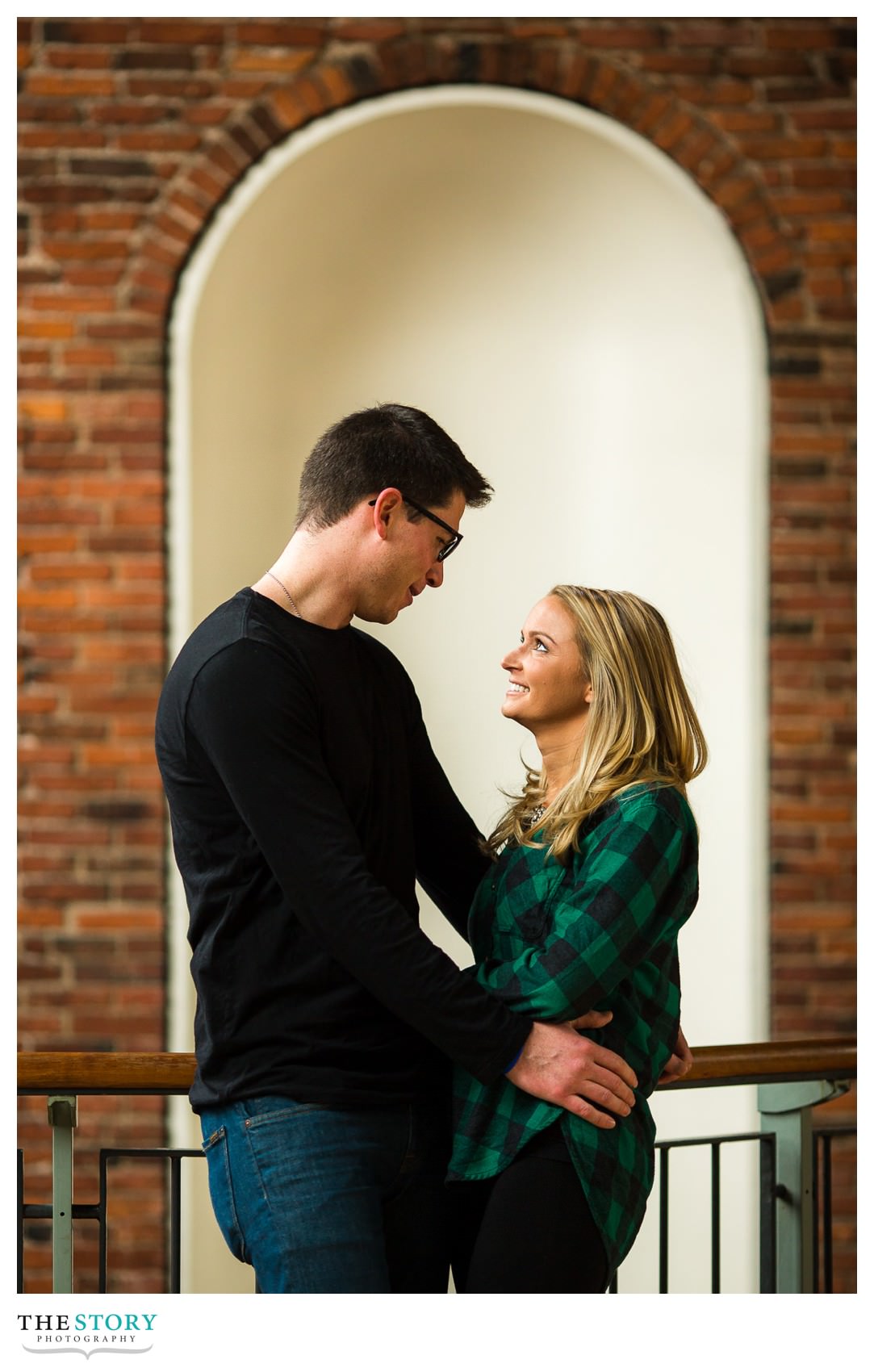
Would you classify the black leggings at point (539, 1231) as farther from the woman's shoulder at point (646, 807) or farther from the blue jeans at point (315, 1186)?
the woman's shoulder at point (646, 807)

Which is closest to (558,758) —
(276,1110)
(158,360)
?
(276,1110)

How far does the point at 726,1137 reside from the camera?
6.16 feet

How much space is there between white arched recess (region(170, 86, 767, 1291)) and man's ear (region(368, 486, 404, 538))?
1709 mm

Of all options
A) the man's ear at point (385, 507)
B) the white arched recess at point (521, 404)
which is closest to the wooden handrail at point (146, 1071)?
the man's ear at point (385, 507)

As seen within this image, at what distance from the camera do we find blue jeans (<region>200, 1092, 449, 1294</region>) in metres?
1.37

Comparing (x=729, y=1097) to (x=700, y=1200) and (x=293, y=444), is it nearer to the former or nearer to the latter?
(x=700, y=1200)

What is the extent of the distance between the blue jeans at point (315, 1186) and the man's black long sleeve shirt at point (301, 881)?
0.03m

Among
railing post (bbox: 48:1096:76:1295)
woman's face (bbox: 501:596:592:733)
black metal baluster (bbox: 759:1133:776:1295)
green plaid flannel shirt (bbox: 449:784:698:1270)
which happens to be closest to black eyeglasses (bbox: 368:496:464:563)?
woman's face (bbox: 501:596:592:733)

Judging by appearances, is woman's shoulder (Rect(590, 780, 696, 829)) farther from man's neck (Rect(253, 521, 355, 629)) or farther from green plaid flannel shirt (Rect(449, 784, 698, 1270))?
man's neck (Rect(253, 521, 355, 629))

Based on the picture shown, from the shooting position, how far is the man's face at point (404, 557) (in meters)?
1.51

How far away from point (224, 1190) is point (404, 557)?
0.73m

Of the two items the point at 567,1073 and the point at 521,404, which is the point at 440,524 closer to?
the point at 567,1073

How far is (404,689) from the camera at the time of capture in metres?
1.61

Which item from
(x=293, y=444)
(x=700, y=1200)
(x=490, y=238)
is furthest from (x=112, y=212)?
(x=700, y=1200)
